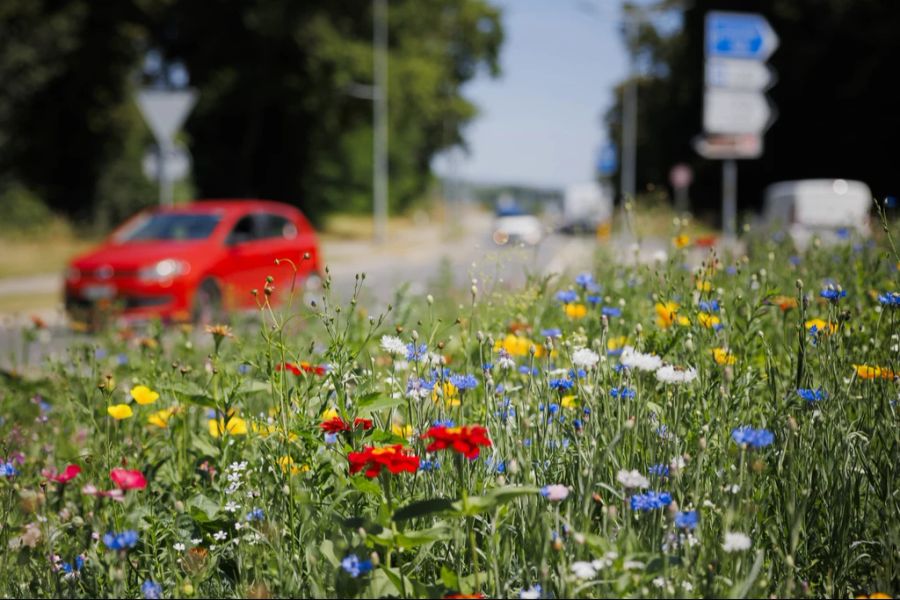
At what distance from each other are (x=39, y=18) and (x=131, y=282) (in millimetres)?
16664

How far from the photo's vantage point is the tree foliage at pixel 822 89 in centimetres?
3453

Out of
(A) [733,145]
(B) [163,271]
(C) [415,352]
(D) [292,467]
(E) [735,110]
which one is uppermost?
(E) [735,110]

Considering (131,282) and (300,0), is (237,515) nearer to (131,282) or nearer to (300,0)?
(131,282)

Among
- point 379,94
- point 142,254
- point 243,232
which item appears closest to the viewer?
point 142,254

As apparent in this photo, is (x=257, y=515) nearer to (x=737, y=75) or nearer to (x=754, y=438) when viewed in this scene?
(x=754, y=438)

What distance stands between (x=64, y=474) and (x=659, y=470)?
1.56 meters

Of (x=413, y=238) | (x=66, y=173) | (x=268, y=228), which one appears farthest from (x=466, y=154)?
(x=268, y=228)

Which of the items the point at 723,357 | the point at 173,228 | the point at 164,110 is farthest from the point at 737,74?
the point at 164,110

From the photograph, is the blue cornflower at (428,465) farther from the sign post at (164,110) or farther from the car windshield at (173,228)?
the sign post at (164,110)

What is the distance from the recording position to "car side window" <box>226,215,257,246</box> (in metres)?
11.7

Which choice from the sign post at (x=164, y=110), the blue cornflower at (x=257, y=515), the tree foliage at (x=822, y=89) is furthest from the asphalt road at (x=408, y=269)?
the tree foliage at (x=822, y=89)

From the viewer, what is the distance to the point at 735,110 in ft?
29.7

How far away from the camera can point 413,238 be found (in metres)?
40.8

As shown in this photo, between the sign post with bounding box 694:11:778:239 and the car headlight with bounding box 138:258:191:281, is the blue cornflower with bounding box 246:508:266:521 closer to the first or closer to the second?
the sign post with bounding box 694:11:778:239
